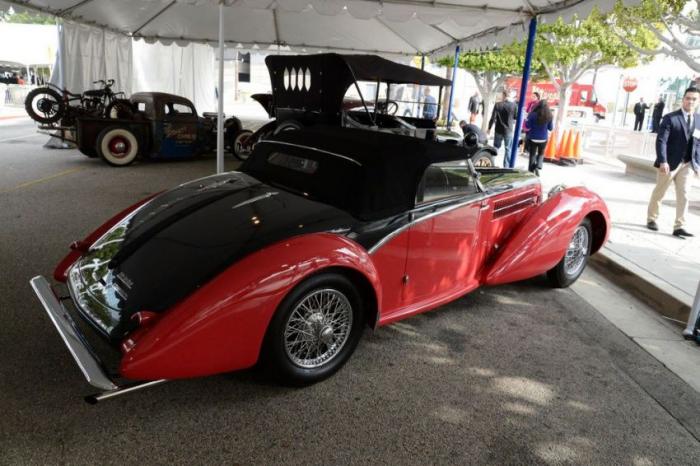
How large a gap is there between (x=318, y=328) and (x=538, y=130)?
848 cm

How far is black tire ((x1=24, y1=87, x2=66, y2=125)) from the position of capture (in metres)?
10.6

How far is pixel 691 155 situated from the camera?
607 centimetres

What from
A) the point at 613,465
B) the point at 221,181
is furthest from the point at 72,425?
the point at 613,465

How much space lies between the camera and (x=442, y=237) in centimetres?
337

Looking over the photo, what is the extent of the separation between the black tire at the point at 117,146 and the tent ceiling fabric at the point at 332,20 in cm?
257

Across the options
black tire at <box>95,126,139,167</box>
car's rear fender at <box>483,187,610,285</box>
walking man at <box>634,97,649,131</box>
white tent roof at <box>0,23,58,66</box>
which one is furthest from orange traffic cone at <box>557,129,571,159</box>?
white tent roof at <box>0,23,58,66</box>

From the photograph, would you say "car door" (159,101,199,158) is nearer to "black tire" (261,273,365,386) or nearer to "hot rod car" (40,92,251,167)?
"hot rod car" (40,92,251,167)

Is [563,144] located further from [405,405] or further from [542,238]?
[405,405]

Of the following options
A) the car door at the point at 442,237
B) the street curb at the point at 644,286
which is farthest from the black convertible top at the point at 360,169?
the street curb at the point at 644,286

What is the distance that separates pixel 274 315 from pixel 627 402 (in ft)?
7.05

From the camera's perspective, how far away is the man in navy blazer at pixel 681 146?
19.8 ft

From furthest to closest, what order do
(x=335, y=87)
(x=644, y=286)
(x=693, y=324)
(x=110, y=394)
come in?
(x=335, y=87) → (x=644, y=286) → (x=693, y=324) → (x=110, y=394)

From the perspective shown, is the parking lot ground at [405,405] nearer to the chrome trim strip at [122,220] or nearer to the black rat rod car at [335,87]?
the chrome trim strip at [122,220]

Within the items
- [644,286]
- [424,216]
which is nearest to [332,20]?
[644,286]
